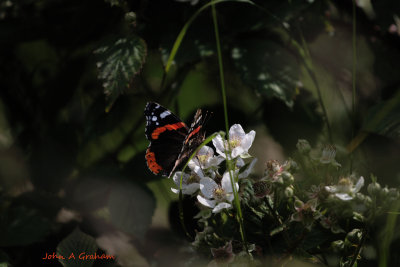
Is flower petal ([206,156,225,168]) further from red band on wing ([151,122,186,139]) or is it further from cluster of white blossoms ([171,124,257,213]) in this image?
red band on wing ([151,122,186,139])

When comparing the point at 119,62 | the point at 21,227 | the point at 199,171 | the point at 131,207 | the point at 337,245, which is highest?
the point at 119,62

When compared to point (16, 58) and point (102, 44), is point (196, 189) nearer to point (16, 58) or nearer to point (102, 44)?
point (102, 44)

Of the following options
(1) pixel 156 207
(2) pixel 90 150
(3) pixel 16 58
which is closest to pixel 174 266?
(1) pixel 156 207

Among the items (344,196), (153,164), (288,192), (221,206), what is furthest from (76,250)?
(344,196)

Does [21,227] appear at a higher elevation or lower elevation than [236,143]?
lower

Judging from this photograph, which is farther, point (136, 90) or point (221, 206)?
point (136, 90)

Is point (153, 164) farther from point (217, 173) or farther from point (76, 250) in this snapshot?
point (76, 250)
